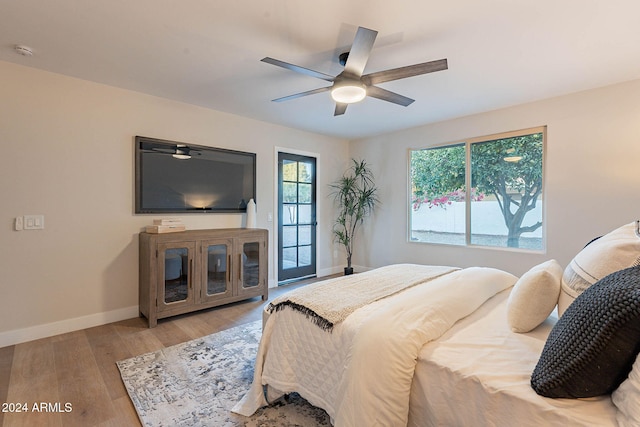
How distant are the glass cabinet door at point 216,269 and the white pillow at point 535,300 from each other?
289 centimetres

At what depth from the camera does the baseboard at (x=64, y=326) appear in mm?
2615

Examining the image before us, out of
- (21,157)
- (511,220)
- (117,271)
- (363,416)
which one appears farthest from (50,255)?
(511,220)

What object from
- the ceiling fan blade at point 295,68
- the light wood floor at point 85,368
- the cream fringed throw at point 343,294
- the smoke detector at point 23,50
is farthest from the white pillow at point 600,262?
the smoke detector at point 23,50

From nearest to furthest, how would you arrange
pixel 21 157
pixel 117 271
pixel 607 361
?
pixel 607 361, pixel 21 157, pixel 117 271

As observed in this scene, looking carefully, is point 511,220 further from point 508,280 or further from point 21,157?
point 21,157

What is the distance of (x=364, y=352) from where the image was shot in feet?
4.17

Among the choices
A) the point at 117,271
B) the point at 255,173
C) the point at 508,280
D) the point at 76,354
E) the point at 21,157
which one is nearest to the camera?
the point at 508,280

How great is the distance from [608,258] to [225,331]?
2.87 m

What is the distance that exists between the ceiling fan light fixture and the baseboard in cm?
309

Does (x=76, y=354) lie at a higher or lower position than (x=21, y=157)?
lower

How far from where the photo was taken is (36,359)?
92.4 inches

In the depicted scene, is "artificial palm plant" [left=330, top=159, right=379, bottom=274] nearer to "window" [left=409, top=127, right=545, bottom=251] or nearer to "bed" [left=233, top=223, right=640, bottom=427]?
"window" [left=409, top=127, right=545, bottom=251]

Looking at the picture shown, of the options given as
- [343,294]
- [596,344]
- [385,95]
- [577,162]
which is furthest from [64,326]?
[577,162]

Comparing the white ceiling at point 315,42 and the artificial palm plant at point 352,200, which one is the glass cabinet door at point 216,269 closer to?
the white ceiling at point 315,42
